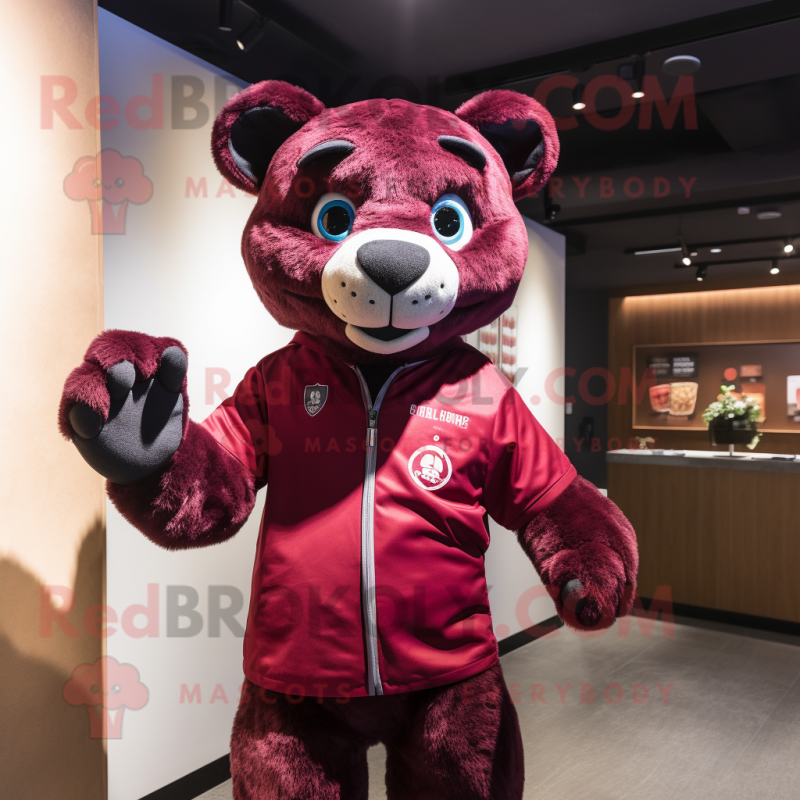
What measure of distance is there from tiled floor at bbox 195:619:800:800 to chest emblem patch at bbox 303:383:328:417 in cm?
128

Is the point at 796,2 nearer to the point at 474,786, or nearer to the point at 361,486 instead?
the point at 361,486


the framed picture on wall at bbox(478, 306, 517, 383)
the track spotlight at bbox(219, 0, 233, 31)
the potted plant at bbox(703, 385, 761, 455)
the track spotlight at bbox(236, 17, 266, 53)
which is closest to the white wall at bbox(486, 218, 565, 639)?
the framed picture on wall at bbox(478, 306, 517, 383)

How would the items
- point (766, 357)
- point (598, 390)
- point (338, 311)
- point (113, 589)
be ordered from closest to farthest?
point (338, 311) → point (113, 589) → point (766, 357) → point (598, 390)

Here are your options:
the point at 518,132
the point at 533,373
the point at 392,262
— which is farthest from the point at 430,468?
the point at 533,373

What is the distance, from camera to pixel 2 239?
1271 millimetres

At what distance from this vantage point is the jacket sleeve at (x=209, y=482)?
101 cm

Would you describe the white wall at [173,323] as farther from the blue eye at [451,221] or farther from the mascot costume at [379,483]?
the blue eye at [451,221]

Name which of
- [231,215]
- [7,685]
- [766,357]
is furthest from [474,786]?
[766,357]

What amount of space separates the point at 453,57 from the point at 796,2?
3.94 ft

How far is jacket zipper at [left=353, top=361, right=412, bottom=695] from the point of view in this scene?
1.08 metres

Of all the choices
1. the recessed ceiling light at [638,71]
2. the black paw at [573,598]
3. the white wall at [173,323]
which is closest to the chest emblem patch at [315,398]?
the black paw at [573,598]

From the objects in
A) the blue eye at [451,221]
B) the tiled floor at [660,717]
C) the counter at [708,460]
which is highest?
the blue eye at [451,221]

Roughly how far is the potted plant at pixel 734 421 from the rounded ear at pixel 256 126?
3.83 meters

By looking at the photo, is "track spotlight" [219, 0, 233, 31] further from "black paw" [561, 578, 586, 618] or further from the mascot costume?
"black paw" [561, 578, 586, 618]
